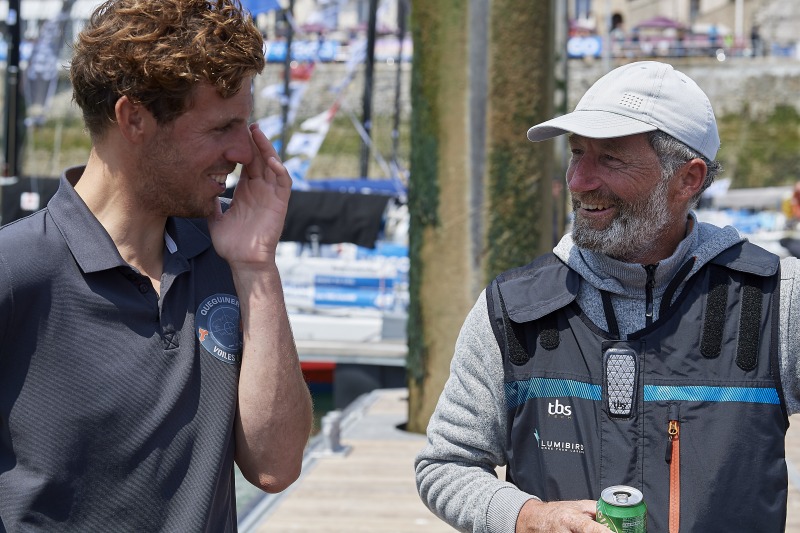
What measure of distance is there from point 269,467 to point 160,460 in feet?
0.84

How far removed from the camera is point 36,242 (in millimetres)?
2184

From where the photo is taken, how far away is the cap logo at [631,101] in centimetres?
255

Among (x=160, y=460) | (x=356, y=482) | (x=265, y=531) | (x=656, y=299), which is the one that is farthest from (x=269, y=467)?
(x=356, y=482)

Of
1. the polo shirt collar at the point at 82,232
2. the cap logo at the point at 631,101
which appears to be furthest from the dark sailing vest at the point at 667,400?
the polo shirt collar at the point at 82,232

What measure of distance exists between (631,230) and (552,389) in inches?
15.4

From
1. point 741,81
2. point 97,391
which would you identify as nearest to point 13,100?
point 97,391

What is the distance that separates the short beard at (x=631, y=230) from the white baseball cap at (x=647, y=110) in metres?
0.13

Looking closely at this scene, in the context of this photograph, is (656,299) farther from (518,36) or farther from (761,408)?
(518,36)

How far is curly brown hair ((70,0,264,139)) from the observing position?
7.25 ft

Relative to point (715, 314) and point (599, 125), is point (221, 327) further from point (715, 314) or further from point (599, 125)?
point (715, 314)

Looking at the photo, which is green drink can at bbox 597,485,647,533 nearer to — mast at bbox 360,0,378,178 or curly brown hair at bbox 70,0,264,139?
curly brown hair at bbox 70,0,264,139

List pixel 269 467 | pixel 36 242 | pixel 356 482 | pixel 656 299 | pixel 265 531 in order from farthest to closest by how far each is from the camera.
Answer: pixel 356 482, pixel 265 531, pixel 656 299, pixel 269 467, pixel 36 242

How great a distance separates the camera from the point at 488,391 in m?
2.57

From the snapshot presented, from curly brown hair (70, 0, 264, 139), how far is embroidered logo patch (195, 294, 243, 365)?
0.38 meters
